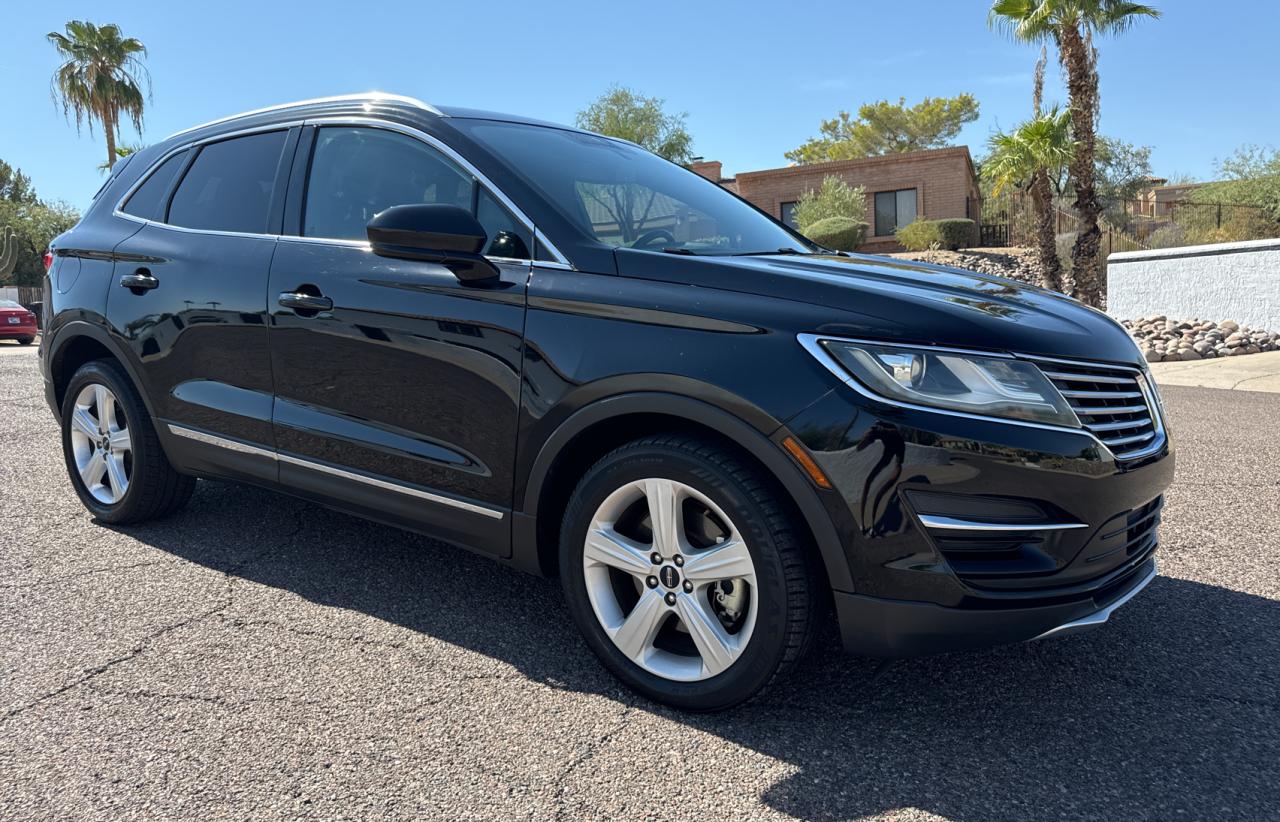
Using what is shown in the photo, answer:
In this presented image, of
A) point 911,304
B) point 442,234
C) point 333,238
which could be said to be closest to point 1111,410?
point 911,304

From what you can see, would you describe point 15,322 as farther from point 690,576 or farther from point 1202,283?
point 1202,283

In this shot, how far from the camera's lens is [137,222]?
4336 millimetres

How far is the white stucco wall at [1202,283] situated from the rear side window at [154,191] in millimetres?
15248

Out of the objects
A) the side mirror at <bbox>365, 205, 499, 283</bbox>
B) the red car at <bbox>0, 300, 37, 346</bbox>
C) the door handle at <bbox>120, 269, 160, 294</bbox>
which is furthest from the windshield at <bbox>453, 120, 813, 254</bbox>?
the red car at <bbox>0, 300, 37, 346</bbox>

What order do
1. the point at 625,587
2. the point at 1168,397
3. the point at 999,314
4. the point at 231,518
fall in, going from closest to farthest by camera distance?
the point at 999,314 < the point at 625,587 < the point at 231,518 < the point at 1168,397

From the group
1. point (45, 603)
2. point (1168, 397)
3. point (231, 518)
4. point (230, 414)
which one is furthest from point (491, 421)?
point (1168, 397)

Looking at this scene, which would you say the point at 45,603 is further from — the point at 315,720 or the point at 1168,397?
the point at 1168,397

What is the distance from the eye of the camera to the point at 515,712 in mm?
2740

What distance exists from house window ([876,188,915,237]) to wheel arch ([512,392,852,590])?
34764 millimetres

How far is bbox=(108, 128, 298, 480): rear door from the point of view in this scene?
3.67 m

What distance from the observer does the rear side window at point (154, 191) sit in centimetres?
433

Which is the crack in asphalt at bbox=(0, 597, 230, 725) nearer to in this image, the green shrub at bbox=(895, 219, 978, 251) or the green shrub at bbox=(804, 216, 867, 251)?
the green shrub at bbox=(804, 216, 867, 251)

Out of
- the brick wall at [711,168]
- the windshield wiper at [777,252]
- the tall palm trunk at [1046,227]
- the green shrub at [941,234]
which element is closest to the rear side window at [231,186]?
the windshield wiper at [777,252]

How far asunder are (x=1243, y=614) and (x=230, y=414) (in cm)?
391
